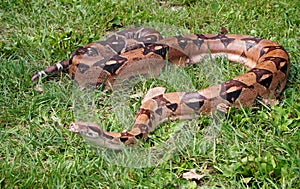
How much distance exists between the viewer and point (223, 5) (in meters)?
8.95

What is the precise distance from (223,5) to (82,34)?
2.84 metres

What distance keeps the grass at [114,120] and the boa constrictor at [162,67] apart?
0.18 metres

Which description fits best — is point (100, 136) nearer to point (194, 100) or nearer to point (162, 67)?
point (194, 100)

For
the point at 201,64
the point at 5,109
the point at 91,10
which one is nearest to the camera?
the point at 5,109

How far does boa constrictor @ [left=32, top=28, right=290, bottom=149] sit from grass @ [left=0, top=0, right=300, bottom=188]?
18cm

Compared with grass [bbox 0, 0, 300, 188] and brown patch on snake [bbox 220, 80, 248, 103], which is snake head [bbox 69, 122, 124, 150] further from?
brown patch on snake [bbox 220, 80, 248, 103]

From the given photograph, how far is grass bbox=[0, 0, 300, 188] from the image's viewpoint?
4.79 meters

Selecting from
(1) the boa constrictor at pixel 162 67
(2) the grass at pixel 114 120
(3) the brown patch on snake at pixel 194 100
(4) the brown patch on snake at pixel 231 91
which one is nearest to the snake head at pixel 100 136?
(1) the boa constrictor at pixel 162 67

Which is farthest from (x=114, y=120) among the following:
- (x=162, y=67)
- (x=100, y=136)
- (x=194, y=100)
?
(x=162, y=67)

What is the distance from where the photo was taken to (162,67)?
7059 mm

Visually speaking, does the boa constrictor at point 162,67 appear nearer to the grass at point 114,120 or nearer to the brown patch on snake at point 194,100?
the brown patch on snake at point 194,100

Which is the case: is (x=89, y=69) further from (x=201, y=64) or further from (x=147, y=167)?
(x=147, y=167)

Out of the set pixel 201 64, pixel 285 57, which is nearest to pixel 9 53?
pixel 201 64

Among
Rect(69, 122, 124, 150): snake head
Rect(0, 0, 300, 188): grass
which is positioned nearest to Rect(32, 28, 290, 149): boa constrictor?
Rect(69, 122, 124, 150): snake head
